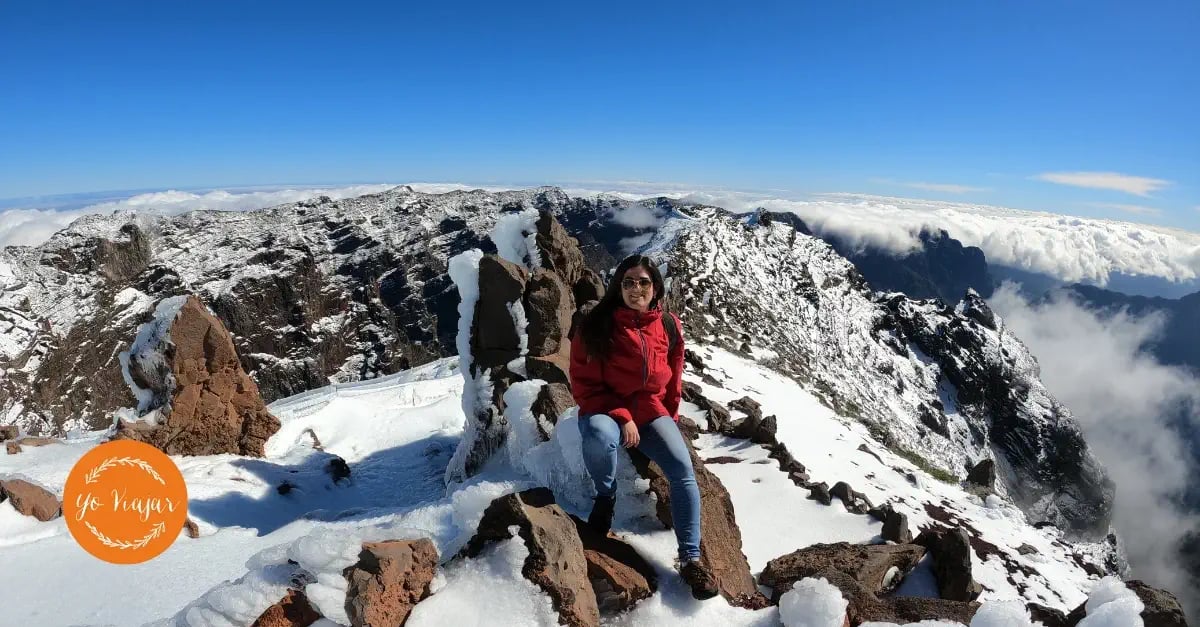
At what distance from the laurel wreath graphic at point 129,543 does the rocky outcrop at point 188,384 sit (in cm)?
737

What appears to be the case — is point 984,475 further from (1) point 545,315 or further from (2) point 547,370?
(1) point 545,315

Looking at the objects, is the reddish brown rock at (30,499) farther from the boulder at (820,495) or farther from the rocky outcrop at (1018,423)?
the rocky outcrop at (1018,423)

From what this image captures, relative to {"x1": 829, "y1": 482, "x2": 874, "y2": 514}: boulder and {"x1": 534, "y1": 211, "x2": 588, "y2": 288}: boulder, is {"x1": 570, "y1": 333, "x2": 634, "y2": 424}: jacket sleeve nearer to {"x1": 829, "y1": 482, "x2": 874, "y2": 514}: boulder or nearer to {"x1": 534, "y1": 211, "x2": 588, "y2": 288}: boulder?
{"x1": 829, "y1": 482, "x2": 874, "y2": 514}: boulder

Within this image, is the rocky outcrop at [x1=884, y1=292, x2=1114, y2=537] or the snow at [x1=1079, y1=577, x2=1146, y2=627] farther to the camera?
the rocky outcrop at [x1=884, y1=292, x2=1114, y2=537]

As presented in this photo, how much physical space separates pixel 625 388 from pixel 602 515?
152cm

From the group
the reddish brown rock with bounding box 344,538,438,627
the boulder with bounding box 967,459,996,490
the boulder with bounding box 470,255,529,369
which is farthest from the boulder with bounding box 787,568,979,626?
the boulder with bounding box 967,459,996,490

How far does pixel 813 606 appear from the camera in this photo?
4.44 meters

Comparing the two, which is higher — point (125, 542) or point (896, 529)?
point (125, 542)

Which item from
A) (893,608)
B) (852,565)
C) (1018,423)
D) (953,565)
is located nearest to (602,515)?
(893,608)

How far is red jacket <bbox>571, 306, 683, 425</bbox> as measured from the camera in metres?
5.75

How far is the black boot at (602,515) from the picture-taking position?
5.90 m

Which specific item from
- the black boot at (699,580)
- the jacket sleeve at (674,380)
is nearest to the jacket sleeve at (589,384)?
the jacket sleeve at (674,380)

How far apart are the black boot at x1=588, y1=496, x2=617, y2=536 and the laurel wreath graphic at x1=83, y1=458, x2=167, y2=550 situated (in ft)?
19.2

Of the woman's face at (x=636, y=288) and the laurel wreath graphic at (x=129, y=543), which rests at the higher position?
the woman's face at (x=636, y=288)
